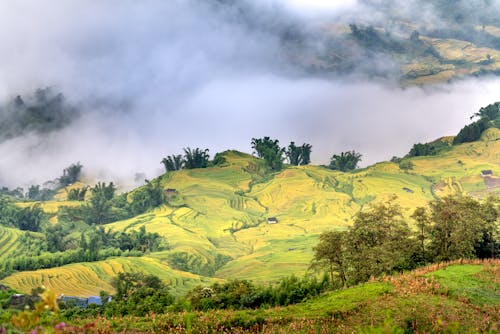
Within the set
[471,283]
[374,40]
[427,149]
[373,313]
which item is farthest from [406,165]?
[374,40]

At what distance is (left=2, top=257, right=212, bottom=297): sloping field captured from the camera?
4206cm

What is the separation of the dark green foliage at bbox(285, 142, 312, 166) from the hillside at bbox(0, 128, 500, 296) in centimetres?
896

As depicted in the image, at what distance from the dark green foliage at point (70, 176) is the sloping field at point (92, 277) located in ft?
243

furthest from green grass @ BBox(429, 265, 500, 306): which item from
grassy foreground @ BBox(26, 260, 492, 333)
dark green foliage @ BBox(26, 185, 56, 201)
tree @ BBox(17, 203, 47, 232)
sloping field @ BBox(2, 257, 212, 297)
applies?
dark green foliage @ BBox(26, 185, 56, 201)

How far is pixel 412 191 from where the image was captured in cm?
7881

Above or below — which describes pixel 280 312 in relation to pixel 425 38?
below

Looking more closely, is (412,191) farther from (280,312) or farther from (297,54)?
(297,54)

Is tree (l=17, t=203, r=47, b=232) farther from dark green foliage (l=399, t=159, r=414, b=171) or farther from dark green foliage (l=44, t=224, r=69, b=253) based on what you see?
dark green foliage (l=399, t=159, r=414, b=171)

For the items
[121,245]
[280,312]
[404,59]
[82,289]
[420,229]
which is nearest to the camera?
[280,312]

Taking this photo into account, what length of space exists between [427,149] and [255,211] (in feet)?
137

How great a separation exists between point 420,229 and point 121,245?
4469cm

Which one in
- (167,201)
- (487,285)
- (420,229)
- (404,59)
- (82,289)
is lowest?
(82,289)

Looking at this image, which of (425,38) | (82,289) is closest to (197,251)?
(82,289)

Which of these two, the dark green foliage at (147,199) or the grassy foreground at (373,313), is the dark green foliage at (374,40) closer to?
the dark green foliage at (147,199)
